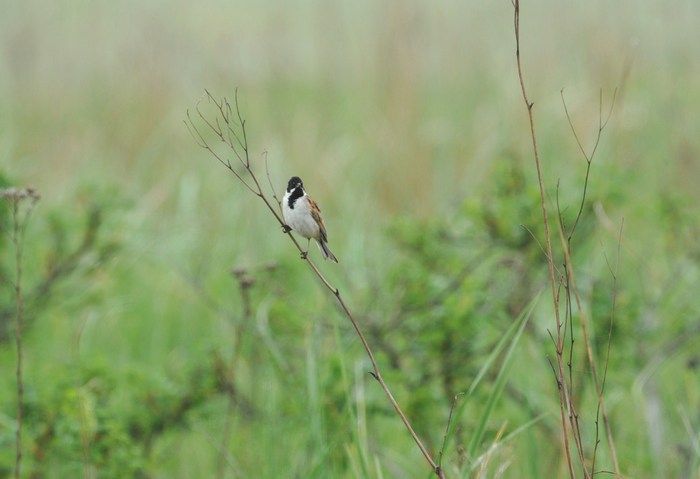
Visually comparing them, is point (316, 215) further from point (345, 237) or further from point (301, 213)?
point (345, 237)

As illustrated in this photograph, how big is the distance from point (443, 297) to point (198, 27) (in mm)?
7609

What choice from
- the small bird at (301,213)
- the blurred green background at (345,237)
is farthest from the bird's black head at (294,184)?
the blurred green background at (345,237)

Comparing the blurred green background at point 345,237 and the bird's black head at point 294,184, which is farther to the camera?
the blurred green background at point 345,237

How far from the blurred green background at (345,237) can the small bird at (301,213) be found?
24 centimetres

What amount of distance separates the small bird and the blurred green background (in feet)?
0.78

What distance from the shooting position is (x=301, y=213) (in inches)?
68.7

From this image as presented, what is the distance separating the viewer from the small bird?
1689 mm

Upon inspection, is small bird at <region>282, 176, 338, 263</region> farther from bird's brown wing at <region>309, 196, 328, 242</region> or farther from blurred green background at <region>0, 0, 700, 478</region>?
blurred green background at <region>0, 0, 700, 478</region>

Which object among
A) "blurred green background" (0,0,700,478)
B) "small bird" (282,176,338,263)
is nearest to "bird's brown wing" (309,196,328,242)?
"small bird" (282,176,338,263)

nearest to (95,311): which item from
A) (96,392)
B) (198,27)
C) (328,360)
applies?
(96,392)

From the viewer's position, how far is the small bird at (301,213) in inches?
66.5

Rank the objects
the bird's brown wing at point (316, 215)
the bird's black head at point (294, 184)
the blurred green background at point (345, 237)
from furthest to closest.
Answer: the blurred green background at point (345, 237) → the bird's brown wing at point (316, 215) → the bird's black head at point (294, 184)

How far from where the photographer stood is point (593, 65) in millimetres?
7090

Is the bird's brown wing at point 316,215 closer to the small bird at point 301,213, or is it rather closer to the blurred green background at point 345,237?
the small bird at point 301,213
